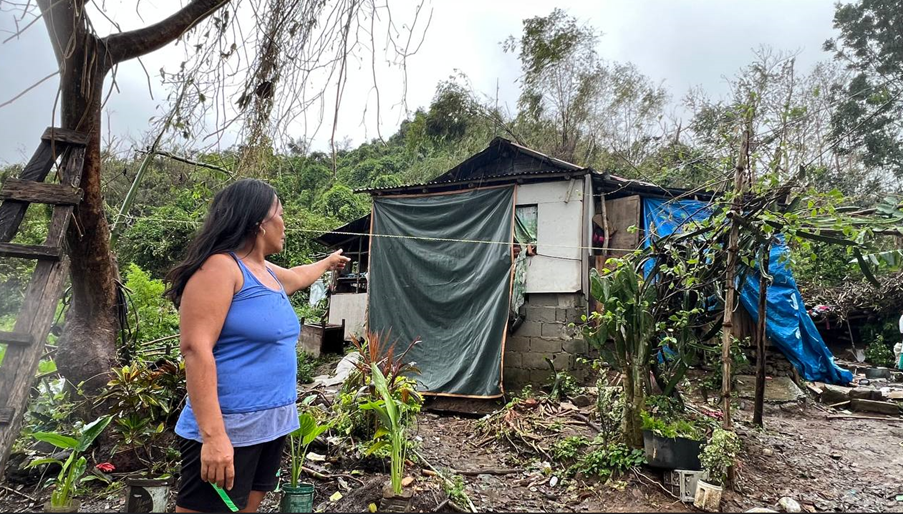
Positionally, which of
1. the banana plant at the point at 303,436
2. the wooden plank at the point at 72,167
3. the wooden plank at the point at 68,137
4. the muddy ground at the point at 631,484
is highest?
the wooden plank at the point at 68,137

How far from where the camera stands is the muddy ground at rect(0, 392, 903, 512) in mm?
3287

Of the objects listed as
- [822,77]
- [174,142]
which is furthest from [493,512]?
[822,77]

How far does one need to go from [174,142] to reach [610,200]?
261 inches

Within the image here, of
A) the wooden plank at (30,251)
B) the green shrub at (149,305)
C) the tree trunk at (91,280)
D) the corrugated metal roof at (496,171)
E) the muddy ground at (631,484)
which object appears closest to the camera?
the wooden plank at (30,251)

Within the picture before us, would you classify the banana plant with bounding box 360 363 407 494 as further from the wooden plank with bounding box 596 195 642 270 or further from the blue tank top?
the wooden plank with bounding box 596 195 642 270

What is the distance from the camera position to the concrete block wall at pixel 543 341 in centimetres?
726

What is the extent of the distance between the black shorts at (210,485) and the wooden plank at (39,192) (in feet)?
5.90

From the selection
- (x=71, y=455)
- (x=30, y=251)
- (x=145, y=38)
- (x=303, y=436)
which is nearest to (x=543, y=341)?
(x=303, y=436)

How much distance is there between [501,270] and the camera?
7.43m

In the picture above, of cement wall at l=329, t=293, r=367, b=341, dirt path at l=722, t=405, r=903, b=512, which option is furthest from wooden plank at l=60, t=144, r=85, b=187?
cement wall at l=329, t=293, r=367, b=341

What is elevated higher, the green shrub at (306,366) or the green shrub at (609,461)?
the green shrub at (609,461)

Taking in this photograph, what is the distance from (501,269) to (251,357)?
5.96 m

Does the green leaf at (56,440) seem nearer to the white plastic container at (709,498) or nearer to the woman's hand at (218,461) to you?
the woman's hand at (218,461)

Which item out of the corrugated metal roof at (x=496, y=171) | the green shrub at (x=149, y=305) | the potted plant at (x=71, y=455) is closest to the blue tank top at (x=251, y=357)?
the potted plant at (x=71, y=455)
